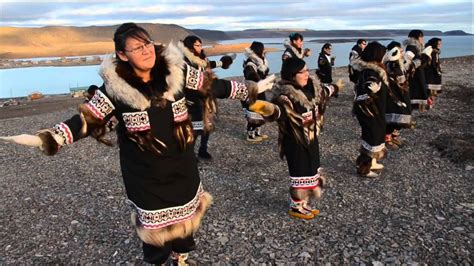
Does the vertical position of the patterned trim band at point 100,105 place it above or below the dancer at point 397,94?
above

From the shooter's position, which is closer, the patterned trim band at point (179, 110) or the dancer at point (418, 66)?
the patterned trim band at point (179, 110)

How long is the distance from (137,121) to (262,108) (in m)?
1.26

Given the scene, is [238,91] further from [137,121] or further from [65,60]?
[65,60]

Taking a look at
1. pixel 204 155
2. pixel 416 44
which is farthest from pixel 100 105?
pixel 416 44

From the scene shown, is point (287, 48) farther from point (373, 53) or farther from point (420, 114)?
point (420, 114)

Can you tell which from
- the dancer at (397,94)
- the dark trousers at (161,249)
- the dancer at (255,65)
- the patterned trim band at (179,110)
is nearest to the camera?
the patterned trim band at (179,110)

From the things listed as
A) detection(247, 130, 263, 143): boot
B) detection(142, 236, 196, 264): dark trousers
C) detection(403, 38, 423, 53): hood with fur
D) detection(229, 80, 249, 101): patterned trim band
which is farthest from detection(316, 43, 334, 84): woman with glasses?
detection(142, 236, 196, 264): dark trousers

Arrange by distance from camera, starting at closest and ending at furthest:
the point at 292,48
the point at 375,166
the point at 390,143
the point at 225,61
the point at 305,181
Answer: the point at 305,181, the point at 375,166, the point at 390,143, the point at 225,61, the point at 292,48

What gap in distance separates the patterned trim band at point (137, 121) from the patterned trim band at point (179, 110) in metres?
0.22

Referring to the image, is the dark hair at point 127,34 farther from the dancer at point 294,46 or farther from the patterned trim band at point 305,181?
the dancer at point 294,46

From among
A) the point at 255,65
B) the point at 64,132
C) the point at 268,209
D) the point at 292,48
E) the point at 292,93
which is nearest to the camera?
the point at 64,132

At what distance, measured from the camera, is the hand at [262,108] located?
12.2 feet

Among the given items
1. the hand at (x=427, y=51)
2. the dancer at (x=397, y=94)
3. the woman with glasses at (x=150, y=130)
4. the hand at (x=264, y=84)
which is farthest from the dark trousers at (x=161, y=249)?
the hand at (x=427, y=51)

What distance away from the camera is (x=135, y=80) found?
9.95 ft
